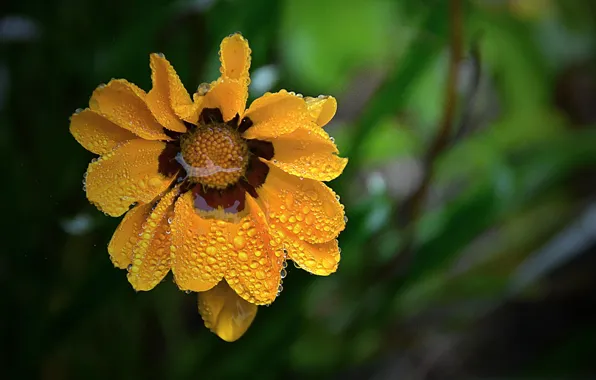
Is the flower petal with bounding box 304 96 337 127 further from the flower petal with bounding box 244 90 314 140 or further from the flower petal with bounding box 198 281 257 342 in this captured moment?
the flower petal with bounding box 198 281 257 342

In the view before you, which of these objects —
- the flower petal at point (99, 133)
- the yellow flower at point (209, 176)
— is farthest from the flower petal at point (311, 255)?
the flower petal at point (99, 133)

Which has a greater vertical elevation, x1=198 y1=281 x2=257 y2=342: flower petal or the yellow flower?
the yellow flower

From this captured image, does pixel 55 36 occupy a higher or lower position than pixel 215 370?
higher

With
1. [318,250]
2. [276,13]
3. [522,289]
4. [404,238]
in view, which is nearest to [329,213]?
[318,250]

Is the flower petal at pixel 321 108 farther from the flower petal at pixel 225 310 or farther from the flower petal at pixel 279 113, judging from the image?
the flower petal at pixel 225 310

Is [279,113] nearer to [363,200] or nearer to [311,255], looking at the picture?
[311,255]

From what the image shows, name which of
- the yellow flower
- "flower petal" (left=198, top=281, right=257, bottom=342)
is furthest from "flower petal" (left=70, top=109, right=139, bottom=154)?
"flower petal" (left=198, top=281, right=257, bottom=342)

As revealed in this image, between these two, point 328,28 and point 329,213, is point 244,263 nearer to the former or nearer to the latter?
point 329,213
